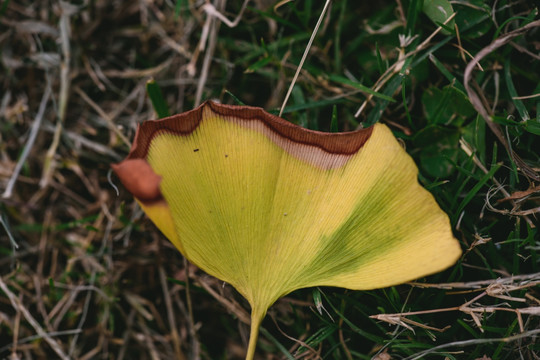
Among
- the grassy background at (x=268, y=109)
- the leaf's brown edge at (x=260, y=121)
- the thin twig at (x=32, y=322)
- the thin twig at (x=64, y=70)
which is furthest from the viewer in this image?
the thin twig at (x=64, y=70)

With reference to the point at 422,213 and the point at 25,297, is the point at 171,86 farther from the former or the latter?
the point at 422,213

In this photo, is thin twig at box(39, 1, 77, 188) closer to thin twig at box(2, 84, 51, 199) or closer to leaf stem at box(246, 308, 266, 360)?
thin twig at box(2, 84, 51, 199)

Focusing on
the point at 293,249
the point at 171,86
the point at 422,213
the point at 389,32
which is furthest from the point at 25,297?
the point at 389,32

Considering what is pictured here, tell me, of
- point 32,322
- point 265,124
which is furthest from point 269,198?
point 32,322

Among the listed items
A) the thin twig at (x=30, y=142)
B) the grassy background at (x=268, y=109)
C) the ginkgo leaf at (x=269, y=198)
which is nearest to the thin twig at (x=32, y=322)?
the grassy background at (x=268, y=109)

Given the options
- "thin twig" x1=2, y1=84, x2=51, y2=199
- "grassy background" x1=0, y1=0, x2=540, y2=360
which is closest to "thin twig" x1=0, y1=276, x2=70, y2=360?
"grassy background" x1=0, y1=0, x2=540, y2=360

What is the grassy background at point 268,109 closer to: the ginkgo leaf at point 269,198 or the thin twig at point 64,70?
the thin twig at point 64,70

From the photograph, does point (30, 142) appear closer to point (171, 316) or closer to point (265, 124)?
point (171, 316)
